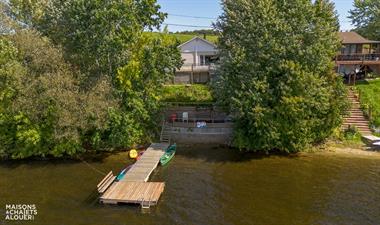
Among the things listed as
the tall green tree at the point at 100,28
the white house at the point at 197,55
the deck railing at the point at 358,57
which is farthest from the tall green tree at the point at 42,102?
the deck railing at the point at 358,57

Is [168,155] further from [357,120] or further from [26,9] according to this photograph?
[26,9]

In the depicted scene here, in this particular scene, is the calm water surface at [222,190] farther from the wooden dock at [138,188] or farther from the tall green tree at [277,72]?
the tall green tree at [277,72]

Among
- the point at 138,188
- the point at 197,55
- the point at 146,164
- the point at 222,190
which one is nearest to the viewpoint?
the point at 138,188

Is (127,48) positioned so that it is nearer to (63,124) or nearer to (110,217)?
(63,124)

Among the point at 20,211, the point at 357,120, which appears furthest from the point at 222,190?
the point at 357,120

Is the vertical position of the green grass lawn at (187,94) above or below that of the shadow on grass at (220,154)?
above

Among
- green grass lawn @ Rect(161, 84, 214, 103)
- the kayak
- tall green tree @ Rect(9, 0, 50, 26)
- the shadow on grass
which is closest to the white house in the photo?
Answer: green grass lawn @ Rect(161, 84, 214, 103)

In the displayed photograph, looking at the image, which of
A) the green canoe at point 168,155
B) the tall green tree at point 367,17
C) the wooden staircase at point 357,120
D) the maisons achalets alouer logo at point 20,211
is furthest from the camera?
the tall green tree at point 367,17

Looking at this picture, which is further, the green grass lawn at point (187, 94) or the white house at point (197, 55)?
the white house at point (197, 55)
